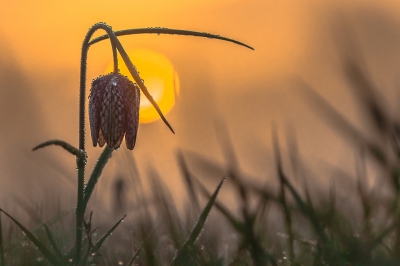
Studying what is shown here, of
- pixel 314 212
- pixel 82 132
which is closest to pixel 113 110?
pixel 82 132

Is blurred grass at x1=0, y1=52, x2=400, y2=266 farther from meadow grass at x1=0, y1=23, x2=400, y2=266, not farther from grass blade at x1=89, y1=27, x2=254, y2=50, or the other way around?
grass blade at x1=89, y1=27, x2=254, y2=50

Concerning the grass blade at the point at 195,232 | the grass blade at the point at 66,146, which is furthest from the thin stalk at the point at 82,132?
the grass blade at the point at 195,232

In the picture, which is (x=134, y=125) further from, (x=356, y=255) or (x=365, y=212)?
(x=356, y=255)

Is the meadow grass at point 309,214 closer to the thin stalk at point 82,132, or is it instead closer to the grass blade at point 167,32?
the thin stalk at point 82,132

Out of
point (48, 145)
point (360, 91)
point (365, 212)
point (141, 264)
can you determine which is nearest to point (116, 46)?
point (48, 145)

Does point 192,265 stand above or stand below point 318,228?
below

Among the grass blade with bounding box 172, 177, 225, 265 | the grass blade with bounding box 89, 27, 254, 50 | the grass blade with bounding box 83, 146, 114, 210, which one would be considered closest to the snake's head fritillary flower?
the grass blade with bounding box 83, 146, 114, 210

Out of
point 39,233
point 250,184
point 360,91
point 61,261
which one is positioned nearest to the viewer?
point 250,184

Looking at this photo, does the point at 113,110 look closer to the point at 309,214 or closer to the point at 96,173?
the point at 96,173
